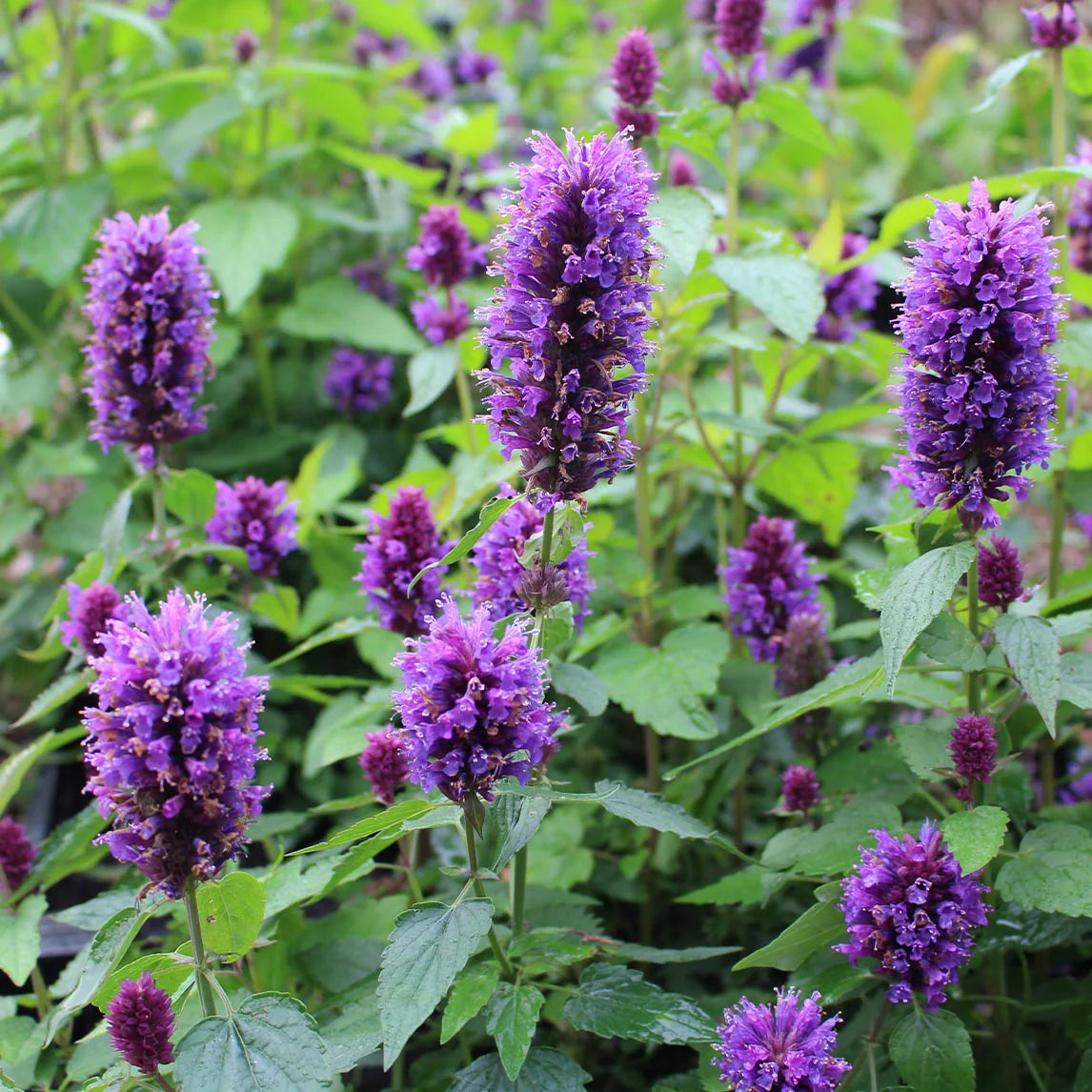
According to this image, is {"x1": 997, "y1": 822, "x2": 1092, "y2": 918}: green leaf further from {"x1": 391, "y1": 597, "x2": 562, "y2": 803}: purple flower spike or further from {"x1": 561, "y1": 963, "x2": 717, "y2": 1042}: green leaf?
{"x1": 391, "y1": 597, "x2": 562, "y2": 803}: purple flower spike

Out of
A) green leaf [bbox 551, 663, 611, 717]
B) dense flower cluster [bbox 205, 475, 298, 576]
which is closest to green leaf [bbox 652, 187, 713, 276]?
green leaf [bbox 551, 663, 611, 717]

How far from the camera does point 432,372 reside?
2529 millimetres

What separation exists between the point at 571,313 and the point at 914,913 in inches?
40.7

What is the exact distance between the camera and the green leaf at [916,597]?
5.28 ft

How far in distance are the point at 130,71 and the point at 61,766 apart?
2.49m

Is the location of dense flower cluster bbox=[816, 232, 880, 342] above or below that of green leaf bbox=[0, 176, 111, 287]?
below

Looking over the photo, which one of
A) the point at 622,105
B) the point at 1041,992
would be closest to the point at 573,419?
the point at 622,105

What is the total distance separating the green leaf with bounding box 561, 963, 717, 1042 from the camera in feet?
5.40

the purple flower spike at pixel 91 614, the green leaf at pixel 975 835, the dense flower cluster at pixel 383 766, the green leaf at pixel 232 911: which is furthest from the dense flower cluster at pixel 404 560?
the green leaf at pixel 975 835

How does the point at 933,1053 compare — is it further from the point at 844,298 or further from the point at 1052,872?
the point at 844,298

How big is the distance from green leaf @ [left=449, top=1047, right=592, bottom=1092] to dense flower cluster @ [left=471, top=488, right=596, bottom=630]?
2.30ft

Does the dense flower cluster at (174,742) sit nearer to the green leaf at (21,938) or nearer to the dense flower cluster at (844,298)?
the green leaf at (21,938)

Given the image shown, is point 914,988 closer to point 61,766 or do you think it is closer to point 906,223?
point 906,223

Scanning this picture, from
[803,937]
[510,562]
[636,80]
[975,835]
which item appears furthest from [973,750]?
[636,80]
